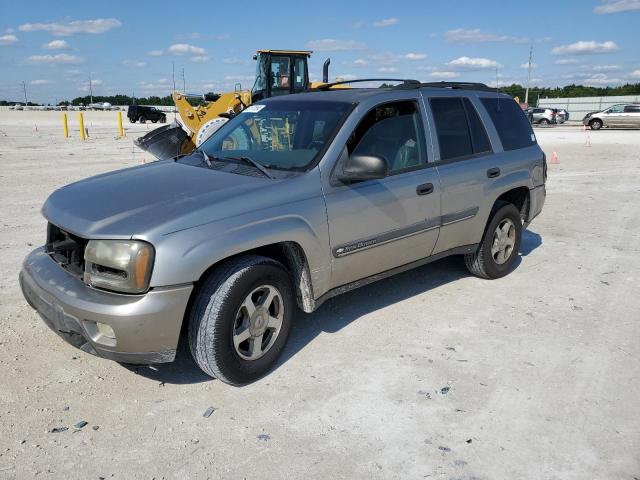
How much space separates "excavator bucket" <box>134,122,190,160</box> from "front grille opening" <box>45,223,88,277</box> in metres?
8.28

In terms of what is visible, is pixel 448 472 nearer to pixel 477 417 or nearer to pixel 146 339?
pixel 477 417

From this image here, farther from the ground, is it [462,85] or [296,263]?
[462,85]

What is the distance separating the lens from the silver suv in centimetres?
302

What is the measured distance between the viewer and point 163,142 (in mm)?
12023

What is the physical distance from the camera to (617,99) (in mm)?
53219

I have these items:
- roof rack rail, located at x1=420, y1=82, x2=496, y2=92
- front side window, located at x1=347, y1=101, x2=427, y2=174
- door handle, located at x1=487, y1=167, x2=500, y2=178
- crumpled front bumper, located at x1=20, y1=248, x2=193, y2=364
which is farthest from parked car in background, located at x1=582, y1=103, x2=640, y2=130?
crumpled front bumper, located at x1=20, y1=248, x2=193, y2=364

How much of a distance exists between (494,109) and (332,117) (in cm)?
213

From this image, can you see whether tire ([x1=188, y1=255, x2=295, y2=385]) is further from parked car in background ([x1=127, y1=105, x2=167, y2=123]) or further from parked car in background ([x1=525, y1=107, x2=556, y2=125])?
parked car in background ([x1=127, y1=105, x2=167, y2=123])

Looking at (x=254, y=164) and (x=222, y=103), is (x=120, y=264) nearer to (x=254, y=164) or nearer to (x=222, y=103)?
(x=254, y=164)

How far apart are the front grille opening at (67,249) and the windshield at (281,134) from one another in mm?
1265

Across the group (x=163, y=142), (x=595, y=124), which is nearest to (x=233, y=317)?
(x=163, y=142)

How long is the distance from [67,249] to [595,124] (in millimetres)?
35274

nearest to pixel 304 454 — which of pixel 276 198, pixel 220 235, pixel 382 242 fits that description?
pixel 220 235

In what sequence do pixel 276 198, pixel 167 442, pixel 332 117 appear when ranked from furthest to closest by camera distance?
pixel 332 117 → pixel 276 198 → pixel 167 442
